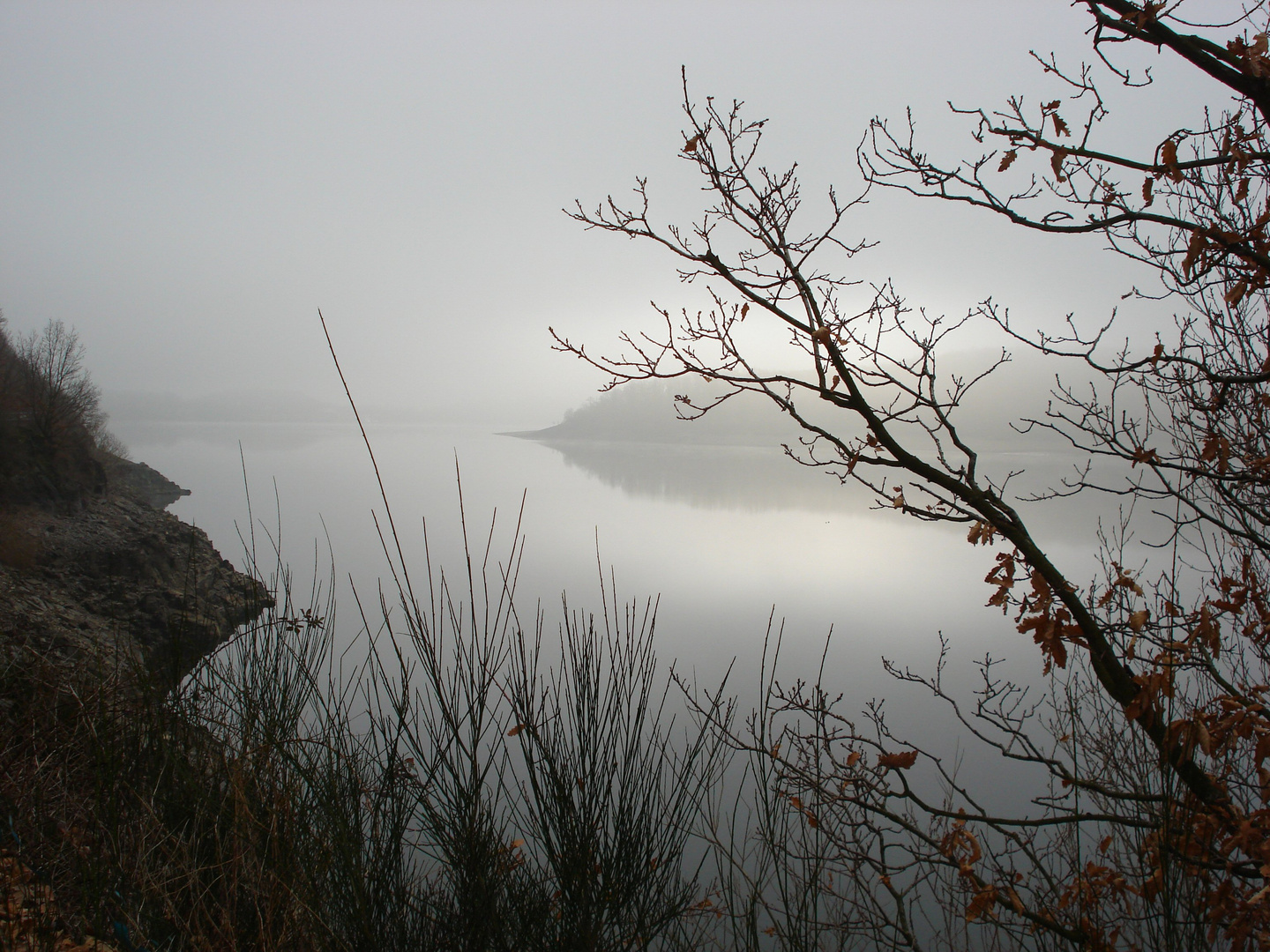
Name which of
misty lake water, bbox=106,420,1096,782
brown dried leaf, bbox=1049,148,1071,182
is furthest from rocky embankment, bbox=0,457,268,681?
brown dried leaf, bbox=1049,148,1071,182

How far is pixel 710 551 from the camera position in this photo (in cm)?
1602

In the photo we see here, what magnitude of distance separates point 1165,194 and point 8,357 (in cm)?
2571

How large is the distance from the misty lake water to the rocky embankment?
71.1 inches

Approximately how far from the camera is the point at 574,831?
189 cm

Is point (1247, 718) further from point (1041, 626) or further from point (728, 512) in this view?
point (728, 512)

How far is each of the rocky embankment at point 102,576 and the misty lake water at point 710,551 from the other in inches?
71.1

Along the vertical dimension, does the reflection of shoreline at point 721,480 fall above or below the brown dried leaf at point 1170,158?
below

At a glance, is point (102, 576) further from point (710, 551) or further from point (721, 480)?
point (721, 480)

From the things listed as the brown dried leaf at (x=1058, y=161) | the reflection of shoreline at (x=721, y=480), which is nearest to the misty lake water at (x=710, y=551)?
the reflection of shoreline at (x=721, y=480)

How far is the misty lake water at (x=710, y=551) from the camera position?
9.28 m

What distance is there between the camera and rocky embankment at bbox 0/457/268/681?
8.46 meters

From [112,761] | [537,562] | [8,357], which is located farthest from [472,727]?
[8,357]

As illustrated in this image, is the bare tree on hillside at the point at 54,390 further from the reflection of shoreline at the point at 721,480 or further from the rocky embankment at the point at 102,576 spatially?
the reflection of shoreline at the point at 721,480

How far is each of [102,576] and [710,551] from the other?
39.6 ft
